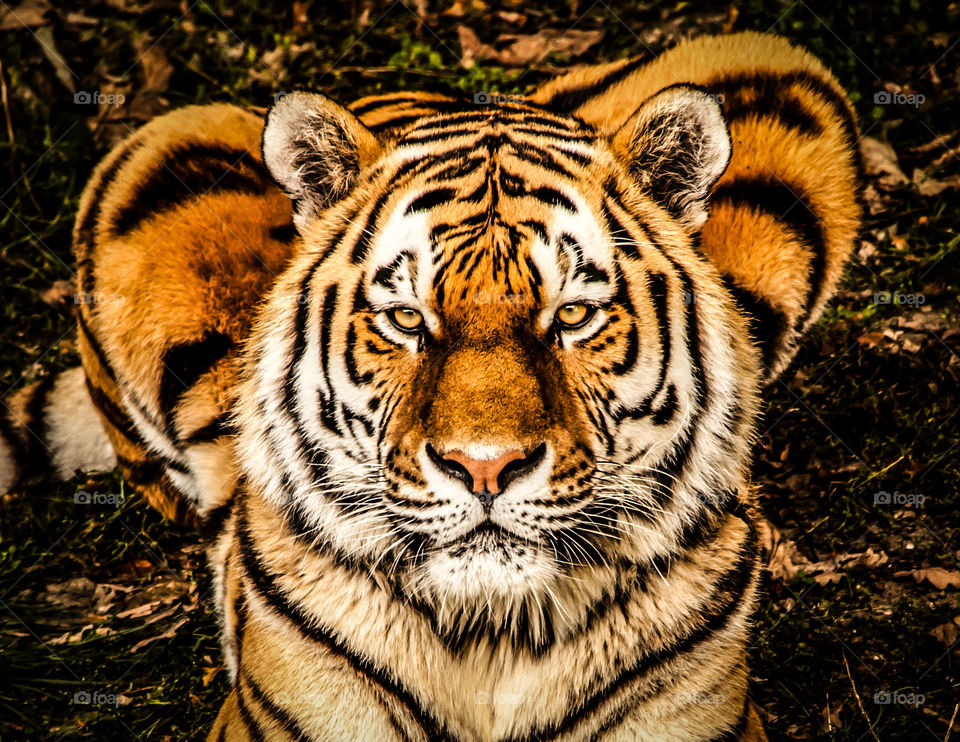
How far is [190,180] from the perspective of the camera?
234 cm

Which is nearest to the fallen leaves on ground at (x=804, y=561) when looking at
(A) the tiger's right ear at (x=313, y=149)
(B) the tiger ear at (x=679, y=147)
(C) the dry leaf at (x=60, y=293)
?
(B) the tiger ear at (x=679, y=147)

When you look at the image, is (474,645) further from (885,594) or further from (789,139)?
(789,139)

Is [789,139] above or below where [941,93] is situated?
below

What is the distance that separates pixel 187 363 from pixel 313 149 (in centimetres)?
79

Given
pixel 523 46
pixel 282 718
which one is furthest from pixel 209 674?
pixel 523 46

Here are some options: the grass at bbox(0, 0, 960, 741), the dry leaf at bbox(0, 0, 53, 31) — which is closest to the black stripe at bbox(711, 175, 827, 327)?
the grass at bbox(0, 0, 960, 741)

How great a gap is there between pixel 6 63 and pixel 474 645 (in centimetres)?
267

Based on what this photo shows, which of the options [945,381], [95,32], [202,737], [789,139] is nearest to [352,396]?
[202,737]

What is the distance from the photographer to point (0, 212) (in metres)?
2.91

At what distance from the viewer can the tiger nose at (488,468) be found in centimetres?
149

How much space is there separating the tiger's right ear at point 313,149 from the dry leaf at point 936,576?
5.54 ft

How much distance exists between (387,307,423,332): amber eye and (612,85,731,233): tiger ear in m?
0.57

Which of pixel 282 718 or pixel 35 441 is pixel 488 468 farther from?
pixel 35 441

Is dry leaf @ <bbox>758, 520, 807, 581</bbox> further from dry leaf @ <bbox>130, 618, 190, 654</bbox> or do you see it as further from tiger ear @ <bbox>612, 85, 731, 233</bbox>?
dry leaf @ <bbox>130, 618, 190, 654</bbox>
